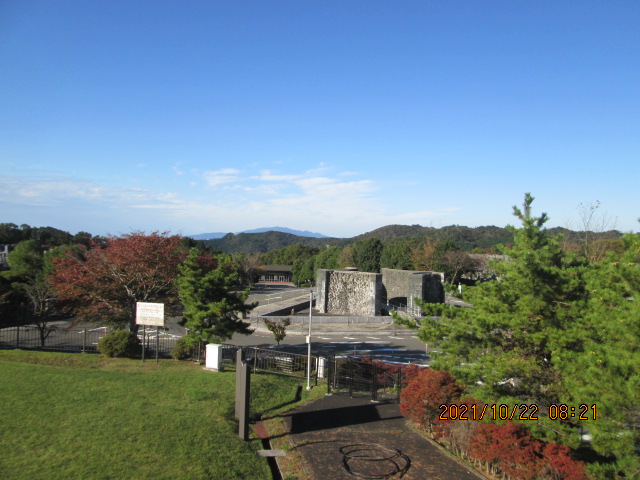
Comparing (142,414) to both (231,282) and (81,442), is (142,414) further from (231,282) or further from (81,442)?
(231,282)

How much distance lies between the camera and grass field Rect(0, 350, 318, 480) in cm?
695

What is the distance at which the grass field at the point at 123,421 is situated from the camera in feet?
22.8

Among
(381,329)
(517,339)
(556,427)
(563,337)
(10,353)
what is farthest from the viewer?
(381,329)

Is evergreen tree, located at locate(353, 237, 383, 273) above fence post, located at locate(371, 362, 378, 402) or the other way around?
above

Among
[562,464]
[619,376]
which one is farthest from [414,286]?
[619,376]

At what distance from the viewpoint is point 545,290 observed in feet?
28.2

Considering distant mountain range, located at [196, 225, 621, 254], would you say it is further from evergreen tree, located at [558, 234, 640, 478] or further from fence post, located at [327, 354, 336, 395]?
evergreen tree, located at [558, 234, 640, 478]

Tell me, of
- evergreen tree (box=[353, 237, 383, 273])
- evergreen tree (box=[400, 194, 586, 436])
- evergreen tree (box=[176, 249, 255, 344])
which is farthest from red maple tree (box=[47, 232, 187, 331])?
evergreen tree (box=[353, 237, 383, 273])

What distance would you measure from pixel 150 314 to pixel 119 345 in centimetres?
171

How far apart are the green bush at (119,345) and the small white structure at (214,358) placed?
3.02 metres

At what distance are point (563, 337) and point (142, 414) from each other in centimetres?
863

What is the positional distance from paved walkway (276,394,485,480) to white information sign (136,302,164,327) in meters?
5.96

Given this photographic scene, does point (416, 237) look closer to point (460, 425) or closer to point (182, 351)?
point (182, 351)

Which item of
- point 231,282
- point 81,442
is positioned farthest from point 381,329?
point 81,442
